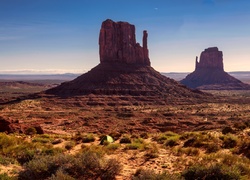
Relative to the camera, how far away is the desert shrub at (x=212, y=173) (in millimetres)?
9735

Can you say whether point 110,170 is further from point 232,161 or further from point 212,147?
point 212,147

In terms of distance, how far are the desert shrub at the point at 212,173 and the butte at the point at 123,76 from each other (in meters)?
84.0

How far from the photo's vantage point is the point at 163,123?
177 feet

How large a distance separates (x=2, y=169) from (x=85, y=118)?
49.4 m

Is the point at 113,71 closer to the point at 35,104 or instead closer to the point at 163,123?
the point at 35,104

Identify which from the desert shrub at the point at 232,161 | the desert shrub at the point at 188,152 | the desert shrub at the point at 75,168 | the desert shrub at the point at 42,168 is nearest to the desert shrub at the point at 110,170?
the desert shrub at the point at 75,168

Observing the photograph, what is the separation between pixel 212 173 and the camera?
10062mm

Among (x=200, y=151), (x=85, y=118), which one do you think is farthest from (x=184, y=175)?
(x=85, y=118)

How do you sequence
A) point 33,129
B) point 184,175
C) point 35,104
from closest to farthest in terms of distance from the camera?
point 184,175 < point 33,129 < point 35,104

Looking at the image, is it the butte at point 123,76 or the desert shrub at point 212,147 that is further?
the butte at point 123,76

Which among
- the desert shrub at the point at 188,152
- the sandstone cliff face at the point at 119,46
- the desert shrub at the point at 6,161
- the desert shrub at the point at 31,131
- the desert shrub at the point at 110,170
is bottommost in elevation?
the desert shrub at the point at 31,131

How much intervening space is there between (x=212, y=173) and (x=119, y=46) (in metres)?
113

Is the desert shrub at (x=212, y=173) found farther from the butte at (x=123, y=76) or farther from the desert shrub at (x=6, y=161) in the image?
the butte at (x=123, y=76)

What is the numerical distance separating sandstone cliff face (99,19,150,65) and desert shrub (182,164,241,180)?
10698cm
